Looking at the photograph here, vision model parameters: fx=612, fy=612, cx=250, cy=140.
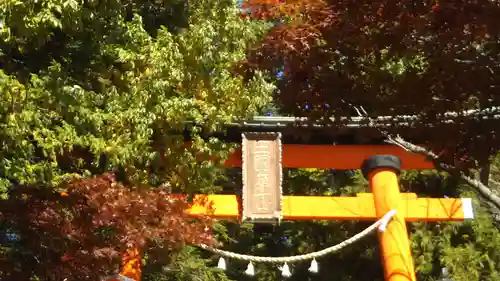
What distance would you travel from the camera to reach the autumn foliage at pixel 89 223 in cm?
534

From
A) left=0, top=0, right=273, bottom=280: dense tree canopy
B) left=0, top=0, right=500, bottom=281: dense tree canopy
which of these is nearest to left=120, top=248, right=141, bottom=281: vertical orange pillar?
left=0, top=0, right=500, bottom=281: dense tree canopy

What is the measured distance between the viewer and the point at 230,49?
653 cm

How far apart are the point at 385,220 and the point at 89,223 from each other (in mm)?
3305

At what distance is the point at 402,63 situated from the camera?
4375 mm

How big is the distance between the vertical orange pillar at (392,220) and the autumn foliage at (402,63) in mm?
2116

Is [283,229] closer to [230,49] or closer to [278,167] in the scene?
[278,167]

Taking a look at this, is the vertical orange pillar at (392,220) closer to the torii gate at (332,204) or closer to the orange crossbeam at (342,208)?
the torii gate at (332,204)

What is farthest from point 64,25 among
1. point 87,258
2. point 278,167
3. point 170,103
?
point 278,167

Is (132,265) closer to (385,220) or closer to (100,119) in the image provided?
(100,119)

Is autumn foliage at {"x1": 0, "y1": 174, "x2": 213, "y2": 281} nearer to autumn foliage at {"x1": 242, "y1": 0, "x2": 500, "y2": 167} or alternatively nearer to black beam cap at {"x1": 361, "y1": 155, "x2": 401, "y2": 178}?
autumn foliage at {"x1": 242, "y1": 0, "x2": 500, "y2": 167}

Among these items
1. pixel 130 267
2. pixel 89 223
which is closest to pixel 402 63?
pixel 89 223

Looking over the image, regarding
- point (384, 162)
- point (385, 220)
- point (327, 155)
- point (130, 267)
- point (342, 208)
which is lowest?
point (130, 267)

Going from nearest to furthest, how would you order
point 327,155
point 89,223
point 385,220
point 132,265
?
point 89,223
point 132,265
point 385,220
point 327,155

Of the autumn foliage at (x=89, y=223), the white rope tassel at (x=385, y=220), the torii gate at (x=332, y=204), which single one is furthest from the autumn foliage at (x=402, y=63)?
the torii gate at (x=332, y=204)
